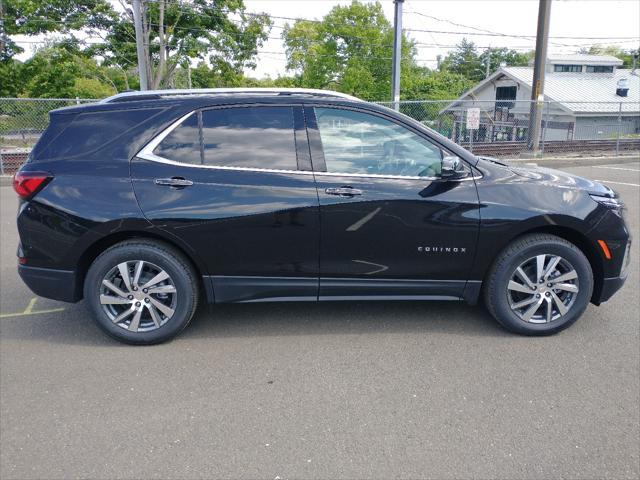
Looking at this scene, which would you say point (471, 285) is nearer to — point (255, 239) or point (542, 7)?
point (255, 239)

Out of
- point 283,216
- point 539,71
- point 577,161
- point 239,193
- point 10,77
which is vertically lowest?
point 577,161

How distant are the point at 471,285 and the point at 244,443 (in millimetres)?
2020

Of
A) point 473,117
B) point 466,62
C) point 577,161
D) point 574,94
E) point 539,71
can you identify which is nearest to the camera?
point 473,117

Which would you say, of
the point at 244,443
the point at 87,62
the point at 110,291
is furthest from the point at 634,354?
the point at 87,62

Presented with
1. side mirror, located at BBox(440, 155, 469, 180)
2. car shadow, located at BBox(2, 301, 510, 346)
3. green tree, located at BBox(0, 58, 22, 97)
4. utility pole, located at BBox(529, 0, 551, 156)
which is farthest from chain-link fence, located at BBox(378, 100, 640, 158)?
green tree, located at BBox(0, 58, 22, 97)

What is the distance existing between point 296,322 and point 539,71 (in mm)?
15730

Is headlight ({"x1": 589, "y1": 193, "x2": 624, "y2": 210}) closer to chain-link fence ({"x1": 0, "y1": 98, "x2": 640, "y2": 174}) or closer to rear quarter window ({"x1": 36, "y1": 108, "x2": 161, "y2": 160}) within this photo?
rear quarter window ({"x1": 36, "y1": 108, "x2": 161, "y2": 160})

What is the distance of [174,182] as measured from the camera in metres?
3.50

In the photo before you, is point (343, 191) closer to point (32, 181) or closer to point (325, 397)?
point (325, 397)

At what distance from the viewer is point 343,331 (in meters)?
3.90

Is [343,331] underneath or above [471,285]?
underneath

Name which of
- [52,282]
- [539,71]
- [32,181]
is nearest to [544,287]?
[52,282]

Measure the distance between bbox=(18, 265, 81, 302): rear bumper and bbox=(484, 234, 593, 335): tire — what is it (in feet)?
9.98

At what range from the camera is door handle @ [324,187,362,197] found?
352 cm
